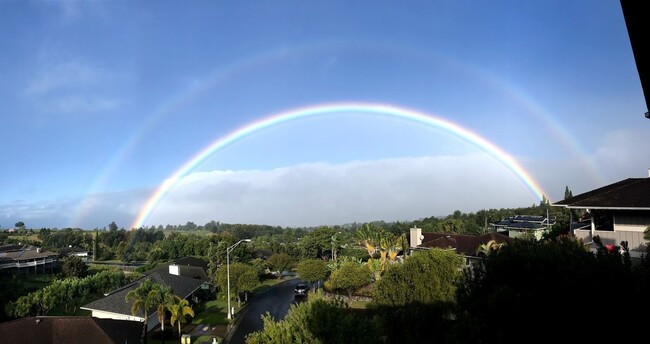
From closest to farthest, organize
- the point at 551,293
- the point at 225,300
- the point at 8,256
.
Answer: the point at 551,293 < the point at 225,300 < the point at 8,256

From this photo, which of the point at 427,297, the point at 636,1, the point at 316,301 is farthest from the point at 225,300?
the point at 636,1

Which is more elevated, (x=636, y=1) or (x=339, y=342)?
(x=636, y=1)

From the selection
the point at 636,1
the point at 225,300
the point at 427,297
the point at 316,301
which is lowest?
the point at 225,300

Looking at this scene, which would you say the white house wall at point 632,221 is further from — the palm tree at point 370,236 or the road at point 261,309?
the palm tree at point 370,236

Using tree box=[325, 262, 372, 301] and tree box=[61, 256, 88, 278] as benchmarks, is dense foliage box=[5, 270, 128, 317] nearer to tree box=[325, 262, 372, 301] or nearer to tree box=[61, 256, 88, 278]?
tree box=[61, 256, 88, 278]

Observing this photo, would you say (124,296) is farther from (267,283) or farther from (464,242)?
(464,242)

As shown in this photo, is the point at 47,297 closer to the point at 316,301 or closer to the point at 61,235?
the point at 316,301
